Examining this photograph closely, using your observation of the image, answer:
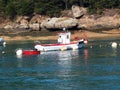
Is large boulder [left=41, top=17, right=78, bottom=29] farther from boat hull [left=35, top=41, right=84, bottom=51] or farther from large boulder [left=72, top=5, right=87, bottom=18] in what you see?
boat hull [left=35, top=41, right=84, bottom=51]

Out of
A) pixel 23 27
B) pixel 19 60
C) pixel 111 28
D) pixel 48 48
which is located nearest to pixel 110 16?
pixel 111 28

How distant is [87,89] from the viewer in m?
43.6

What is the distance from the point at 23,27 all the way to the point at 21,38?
310 inches

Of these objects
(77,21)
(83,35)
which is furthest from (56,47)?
(77,21)

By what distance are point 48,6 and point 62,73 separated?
79.7m

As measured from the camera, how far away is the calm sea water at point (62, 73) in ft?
151

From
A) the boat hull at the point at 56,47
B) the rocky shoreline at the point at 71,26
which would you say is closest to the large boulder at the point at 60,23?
the rocky shoreline at the point at 71,26

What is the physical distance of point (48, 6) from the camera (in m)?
134

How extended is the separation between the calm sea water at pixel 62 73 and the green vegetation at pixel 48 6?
5365 centimetres

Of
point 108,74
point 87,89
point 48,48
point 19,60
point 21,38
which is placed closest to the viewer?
point 87,89

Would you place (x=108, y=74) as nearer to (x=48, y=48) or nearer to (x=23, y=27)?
(x=48, y=48)

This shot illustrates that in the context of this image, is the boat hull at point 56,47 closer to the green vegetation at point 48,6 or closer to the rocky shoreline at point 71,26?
the rocky shoreline at point 71,26

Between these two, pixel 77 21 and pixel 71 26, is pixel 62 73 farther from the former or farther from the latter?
pixel 77 21

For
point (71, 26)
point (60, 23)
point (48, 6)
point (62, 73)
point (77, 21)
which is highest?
point (48, 6)
